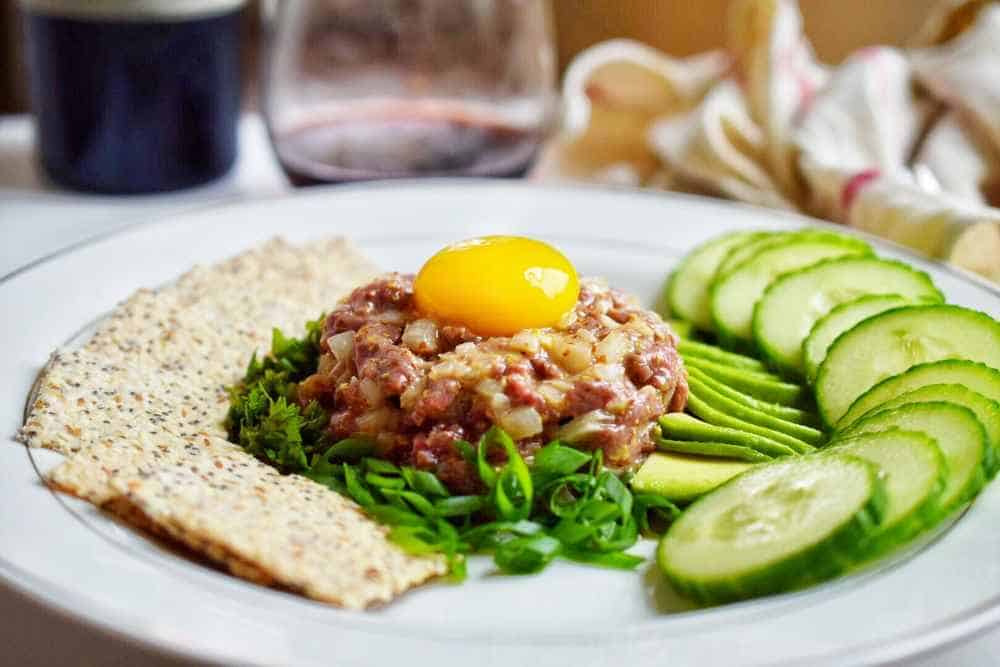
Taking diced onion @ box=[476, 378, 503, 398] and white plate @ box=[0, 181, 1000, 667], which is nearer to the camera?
white plate @ box=[0, 181, 1000, 667]

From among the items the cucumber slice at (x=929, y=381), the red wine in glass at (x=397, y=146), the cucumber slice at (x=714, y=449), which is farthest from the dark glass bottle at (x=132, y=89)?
the cucumber slice at (x=929, y=381)

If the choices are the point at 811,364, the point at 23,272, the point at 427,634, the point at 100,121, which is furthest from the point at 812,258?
the point at 100,121

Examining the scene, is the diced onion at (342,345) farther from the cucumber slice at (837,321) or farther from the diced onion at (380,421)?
the cucumber slice at (837,321)

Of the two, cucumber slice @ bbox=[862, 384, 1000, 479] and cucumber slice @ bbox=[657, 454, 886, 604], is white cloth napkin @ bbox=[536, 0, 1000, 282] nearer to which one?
cucumber slice @ bbox=[862, 384, 1000, 479]

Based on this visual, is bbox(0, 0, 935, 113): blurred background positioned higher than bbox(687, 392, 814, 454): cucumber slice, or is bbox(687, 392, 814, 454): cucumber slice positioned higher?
bbox(0, 0, 935, 113): blurred background

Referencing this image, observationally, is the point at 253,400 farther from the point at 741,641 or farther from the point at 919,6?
the point at 919,6

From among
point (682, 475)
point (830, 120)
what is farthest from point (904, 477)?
point (830, 120)

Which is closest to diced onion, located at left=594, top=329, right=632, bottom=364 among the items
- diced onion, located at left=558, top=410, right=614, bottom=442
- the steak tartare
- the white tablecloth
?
the steak tartare
